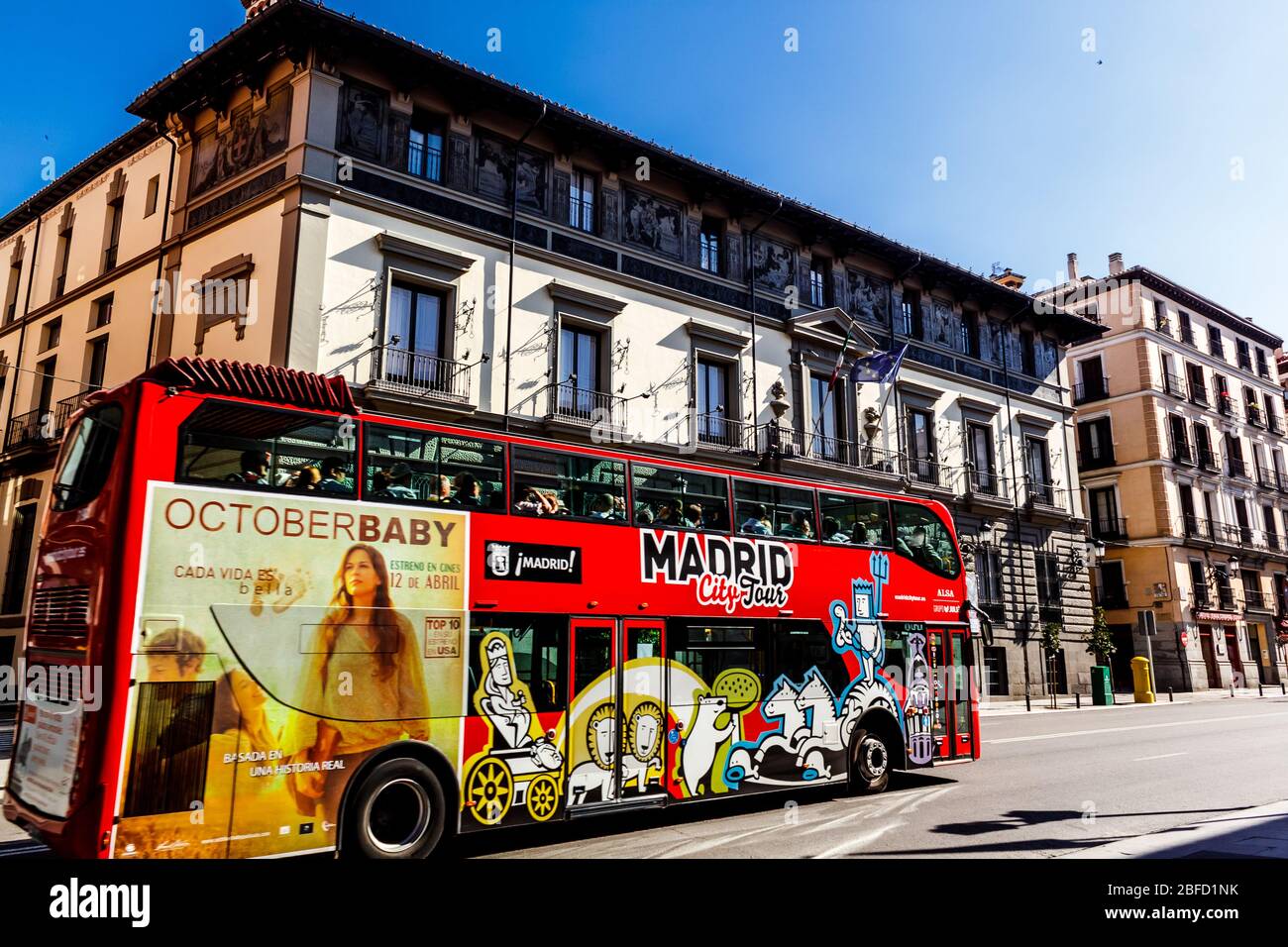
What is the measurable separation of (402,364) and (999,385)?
2530cm

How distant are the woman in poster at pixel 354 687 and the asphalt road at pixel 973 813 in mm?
1815

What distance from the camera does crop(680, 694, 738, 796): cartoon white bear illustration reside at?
9891mm

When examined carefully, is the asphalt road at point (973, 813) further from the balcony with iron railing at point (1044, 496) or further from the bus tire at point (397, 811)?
the balcony with iron railing at point (1044, 496)

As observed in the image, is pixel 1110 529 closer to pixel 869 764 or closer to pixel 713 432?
pixel 713 432

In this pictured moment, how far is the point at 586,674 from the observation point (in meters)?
9.18

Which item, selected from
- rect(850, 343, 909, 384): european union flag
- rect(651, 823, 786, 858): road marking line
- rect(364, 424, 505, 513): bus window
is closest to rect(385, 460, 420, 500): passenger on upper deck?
rect(364, 424, 505, 513): bus window

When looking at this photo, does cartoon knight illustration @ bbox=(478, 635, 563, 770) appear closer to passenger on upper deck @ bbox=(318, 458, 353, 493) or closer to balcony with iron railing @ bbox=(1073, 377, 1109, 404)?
passenger on upper deck @ bbox=(318, 458, 353, 493)

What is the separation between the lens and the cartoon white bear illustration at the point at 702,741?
9891 millimetres

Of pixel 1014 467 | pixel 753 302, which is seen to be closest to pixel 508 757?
pixel 753 302

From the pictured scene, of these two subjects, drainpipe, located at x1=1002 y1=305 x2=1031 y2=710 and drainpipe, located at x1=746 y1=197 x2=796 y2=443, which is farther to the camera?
drainpipe, located at x1=1002 y1=305 x2=1031 y2=710

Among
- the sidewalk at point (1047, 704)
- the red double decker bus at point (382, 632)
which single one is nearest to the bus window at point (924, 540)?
the red double decker bus at point (382, 632)

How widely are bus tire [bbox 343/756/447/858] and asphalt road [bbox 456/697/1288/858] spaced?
103cm
